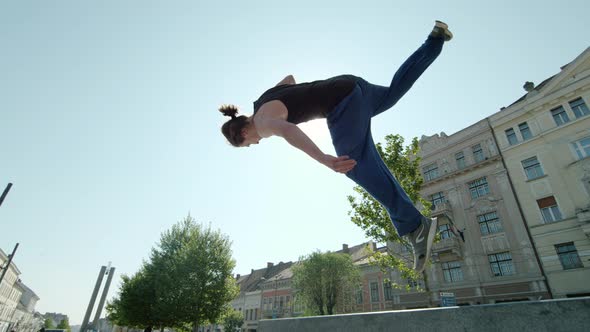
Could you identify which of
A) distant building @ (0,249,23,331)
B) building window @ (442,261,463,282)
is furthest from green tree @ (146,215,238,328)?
distant building @ (0,249,23,331)

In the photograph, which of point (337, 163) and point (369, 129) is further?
point (369, 129)

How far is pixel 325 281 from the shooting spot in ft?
94.2

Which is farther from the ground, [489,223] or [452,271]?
[489,223]

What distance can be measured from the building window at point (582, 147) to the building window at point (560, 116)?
1698 mm

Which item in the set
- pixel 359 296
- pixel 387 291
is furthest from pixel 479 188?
pixel 359 296

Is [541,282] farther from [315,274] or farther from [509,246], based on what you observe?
[315,274]

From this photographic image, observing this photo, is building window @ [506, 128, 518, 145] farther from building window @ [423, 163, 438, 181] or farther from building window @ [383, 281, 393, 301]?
building window @ [383, 281, 393, 301]

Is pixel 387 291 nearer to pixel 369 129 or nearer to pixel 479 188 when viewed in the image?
pixel 479 188

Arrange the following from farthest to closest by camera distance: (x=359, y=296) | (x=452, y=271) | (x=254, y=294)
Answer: (x=254, y=294) < (x=359, y=296) < (x=452, y=271)

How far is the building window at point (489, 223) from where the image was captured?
22062mm

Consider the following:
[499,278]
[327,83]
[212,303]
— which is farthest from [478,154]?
[327,83]

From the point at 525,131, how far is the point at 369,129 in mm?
25921

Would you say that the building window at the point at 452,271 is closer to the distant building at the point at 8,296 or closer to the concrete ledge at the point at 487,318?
the concrete ledge at the point at 487,318

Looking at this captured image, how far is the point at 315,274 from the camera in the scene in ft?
95.6
